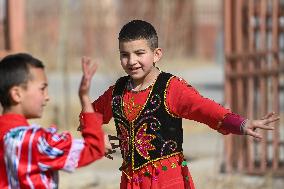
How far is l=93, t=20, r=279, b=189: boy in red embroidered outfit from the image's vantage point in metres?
5.04

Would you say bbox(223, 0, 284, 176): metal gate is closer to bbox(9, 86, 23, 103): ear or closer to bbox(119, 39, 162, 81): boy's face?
bbox(119, 39, 162, 81): boy's face

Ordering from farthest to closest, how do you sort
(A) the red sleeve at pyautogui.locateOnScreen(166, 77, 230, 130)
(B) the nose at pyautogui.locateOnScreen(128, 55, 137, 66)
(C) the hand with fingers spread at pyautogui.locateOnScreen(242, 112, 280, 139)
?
(B) the nose at pyautogui.locateOnScreen(128, 55, 137, 66), (A) the red sleeve at pyautogui.locateOnScreen(166, 77, 230, 130), (C) the hand with fingers spread at pyautogui.locateOnScreen(242, 112, 280, 139)

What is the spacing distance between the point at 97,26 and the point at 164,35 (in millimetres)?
3021

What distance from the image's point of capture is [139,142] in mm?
5090

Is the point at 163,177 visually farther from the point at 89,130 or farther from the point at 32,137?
the point at 32,137

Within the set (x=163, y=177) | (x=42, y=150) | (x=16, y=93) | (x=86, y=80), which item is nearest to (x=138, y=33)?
(x=163, y=177)

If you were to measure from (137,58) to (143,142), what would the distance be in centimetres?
45

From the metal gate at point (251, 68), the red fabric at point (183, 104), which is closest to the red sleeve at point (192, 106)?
the red fabric at point (183, 104)

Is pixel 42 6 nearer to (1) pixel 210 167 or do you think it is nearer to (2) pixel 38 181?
(1) pixel 210 167

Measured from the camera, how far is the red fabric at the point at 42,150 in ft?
13.2

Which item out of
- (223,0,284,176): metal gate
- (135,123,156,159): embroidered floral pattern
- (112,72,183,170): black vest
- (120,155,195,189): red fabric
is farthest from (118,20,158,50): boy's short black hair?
(223,0,284,176): metal gate

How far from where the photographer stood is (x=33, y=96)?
13.4 feet

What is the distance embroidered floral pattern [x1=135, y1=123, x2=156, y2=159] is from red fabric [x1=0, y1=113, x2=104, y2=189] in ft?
3.24

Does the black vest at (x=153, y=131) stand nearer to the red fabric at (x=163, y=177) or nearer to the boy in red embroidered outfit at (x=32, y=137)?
the red fabric at (x=163, y=177)
